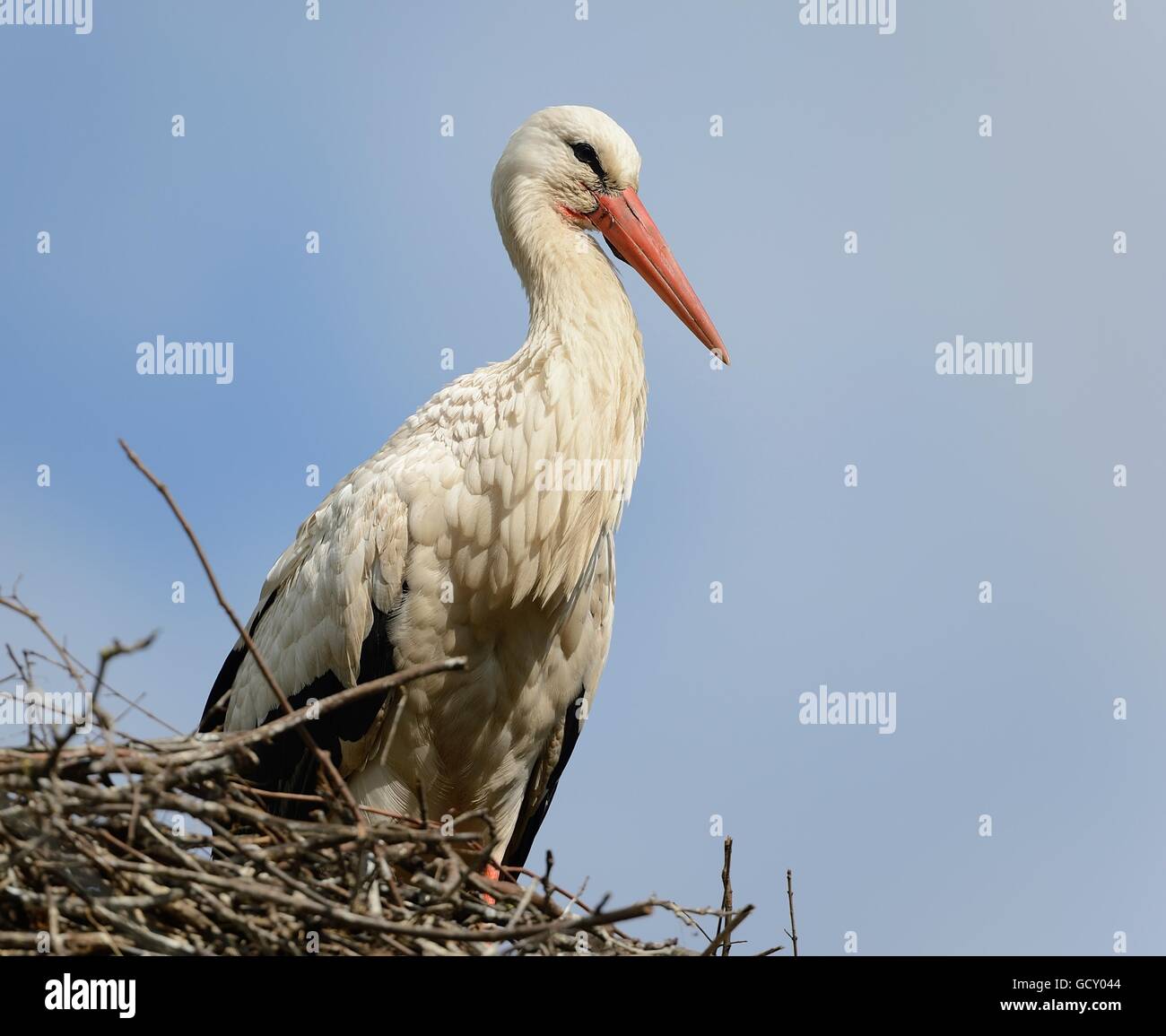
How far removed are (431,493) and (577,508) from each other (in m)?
0.37

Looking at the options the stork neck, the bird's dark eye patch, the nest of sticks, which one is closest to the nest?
the nest of sticks

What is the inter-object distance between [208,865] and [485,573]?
135 centimetres

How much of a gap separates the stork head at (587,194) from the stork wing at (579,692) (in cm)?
69

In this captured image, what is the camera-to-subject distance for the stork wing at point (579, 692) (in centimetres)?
385

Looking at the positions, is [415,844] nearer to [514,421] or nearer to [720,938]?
[720,938]

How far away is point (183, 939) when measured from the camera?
7.94 ft

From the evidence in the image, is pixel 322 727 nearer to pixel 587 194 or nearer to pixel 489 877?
pixel 489 877

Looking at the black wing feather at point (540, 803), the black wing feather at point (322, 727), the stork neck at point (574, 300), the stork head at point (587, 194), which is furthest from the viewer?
the stork head at point (587, 194)

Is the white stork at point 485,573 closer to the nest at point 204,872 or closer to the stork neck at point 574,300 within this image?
the stork neck at point 574,300

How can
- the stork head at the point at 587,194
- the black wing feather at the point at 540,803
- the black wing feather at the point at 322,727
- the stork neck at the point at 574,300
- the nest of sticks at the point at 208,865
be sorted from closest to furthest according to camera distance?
the nest of sticks at the point at 208,865 → the black wing feather at the point at 322,727 → the stork neck at the point at 574,300 → the black wing feather at the point at 540,803 → the stork head at the point at 587,194

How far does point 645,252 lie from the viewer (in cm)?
417

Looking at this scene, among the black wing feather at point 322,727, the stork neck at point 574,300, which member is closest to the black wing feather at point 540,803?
the black wing feather at point 322,727

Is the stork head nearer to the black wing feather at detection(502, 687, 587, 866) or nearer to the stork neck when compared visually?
the stork neck
